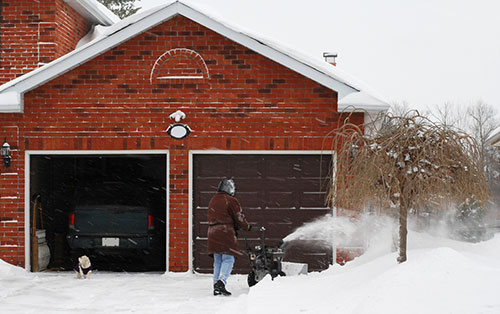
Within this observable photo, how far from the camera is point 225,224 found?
992 centimetres

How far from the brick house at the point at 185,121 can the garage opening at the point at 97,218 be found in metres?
0.54

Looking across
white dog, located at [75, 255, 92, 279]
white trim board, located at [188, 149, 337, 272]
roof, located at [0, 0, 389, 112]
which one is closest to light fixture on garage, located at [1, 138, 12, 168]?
roof, located at [0, 0, 389, 112]

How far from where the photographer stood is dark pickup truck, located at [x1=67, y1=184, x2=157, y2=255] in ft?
40.8

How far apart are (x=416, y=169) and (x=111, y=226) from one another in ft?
20.0

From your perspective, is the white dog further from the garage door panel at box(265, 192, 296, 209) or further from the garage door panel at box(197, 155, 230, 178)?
the garage door panel at box(265, 192, 296, 209)

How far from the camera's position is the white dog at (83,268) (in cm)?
1184

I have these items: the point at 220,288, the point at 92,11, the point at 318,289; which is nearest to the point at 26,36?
the point at 92,11

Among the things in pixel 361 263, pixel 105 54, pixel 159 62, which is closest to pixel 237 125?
pixel 159 62

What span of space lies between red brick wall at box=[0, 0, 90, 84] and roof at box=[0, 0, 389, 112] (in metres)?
1.97

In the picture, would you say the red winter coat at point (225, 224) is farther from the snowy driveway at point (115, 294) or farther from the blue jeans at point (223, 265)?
the snowy driveway at point (115, 294)

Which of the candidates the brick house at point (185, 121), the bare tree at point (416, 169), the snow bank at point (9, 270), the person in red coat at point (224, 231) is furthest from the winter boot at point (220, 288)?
the snow bank at point (9, 270)

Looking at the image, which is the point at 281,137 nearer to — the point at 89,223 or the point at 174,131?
the point at 174,131

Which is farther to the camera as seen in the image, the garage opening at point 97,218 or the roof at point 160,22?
the garage opening at point 97,218

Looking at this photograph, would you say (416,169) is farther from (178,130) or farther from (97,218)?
(97,218)
